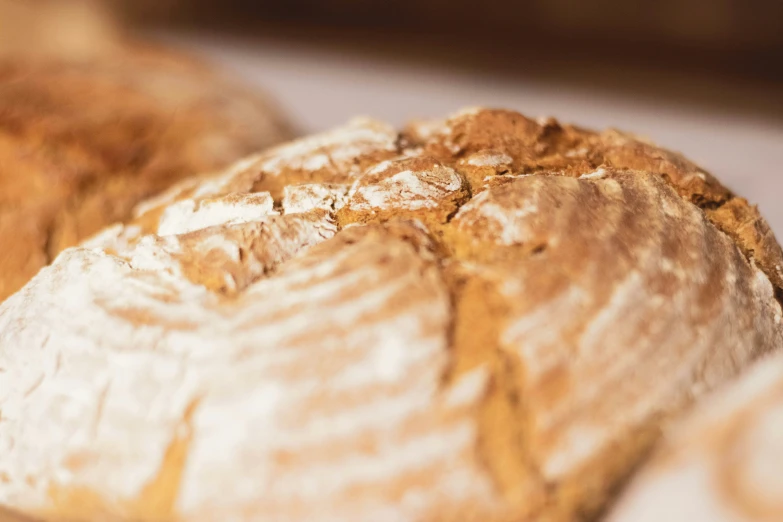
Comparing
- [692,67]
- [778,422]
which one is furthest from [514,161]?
[692,67]

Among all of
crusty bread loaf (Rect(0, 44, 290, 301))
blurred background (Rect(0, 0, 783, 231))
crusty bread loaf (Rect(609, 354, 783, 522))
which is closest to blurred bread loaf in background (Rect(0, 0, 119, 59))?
blurred background (Rect(0, 0, 783, 231))

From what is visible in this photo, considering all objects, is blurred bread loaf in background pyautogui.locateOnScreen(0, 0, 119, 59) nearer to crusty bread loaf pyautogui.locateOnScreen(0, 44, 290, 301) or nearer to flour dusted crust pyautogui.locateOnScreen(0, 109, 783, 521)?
crusty bread loaf pyautogui.locateOnScreen(0, 44, 290, 301)

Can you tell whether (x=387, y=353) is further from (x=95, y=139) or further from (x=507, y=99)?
(x=507, y=99)

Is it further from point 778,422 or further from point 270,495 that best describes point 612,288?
point 270,495

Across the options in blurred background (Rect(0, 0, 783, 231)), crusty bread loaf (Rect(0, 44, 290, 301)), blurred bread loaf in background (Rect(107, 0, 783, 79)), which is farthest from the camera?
blurred bread loaf in background (Rect(107, 0, 783, 79))

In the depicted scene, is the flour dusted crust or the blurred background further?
the blurred background

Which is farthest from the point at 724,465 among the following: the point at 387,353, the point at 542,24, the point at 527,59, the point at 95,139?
the point at 542,24

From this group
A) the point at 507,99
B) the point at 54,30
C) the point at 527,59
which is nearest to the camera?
the point at 54,30

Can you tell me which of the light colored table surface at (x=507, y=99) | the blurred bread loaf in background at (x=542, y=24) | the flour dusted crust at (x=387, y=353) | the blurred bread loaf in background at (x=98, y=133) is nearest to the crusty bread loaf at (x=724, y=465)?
the flour dusted crust at (x=387, y=353)
